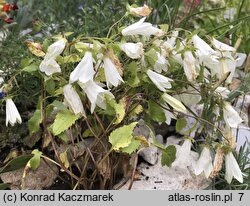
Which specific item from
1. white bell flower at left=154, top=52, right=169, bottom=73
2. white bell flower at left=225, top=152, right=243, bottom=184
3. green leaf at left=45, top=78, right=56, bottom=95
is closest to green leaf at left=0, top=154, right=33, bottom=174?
green leaf at left=45, top=78, right=56, bottom=95

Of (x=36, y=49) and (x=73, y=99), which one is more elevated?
(x=36, y=49)

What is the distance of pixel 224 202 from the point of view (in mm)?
1923

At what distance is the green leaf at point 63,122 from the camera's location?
1.84 metres

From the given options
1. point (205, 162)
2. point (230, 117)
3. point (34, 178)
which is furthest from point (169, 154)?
point (34, 178)

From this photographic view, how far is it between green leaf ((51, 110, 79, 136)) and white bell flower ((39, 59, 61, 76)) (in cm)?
15

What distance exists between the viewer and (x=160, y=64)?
2.05 m

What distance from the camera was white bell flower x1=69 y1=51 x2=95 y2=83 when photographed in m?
1.81

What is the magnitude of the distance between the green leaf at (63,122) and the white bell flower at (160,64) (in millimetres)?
395

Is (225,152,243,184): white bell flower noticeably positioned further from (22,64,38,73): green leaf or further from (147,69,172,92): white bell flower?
(22,64,38,73): green leaf

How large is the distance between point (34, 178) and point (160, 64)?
0.72m

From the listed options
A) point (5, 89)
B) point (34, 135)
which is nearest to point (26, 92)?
point (34, 135)

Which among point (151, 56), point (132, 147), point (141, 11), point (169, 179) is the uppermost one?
point (141, 11)

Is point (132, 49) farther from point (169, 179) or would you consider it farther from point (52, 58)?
point (169, 179)

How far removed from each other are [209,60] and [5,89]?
795 millimetres
